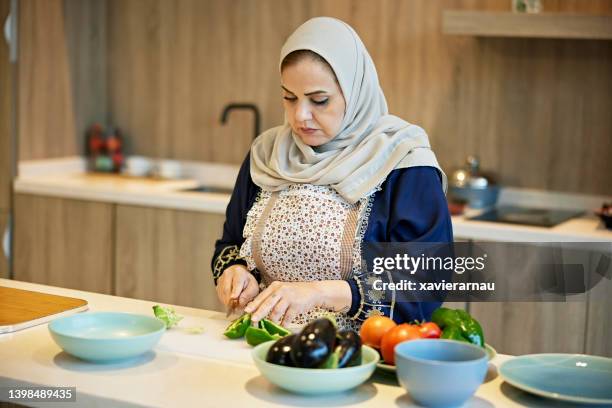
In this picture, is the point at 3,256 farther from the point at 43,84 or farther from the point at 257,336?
the point at 257,336

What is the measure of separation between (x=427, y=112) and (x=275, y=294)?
2019 mm

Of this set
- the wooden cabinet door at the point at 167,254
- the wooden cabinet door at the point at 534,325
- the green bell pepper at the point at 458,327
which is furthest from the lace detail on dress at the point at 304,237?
the wooden cabinet door at the point at 167,254

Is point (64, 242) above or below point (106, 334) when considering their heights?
below

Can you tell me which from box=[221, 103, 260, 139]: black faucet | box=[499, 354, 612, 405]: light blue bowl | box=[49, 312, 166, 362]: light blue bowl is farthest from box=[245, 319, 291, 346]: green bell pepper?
box=[221, 103, 260, 139]: black faucet

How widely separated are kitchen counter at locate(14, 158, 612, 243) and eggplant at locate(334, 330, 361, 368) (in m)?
1.70

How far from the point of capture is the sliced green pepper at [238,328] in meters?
1.83

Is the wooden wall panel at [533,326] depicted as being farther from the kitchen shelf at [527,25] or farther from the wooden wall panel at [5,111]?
the wooden wall panel at [5,111]

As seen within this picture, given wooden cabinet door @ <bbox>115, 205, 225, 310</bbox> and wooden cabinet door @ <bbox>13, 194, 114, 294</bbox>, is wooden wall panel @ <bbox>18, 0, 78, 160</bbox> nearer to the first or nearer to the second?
wooden cabinet door @ <bbox>13, 194, 114, 294</bbox>

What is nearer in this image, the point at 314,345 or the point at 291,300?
the point at 314,345

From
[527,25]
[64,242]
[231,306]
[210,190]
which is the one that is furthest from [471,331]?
[64,242]

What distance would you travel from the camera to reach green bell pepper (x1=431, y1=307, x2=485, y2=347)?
1597 mm

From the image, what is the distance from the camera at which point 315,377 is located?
1434mm

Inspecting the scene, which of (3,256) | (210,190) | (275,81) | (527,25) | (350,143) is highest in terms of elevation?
(527,25)

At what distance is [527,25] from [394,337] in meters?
2.01
